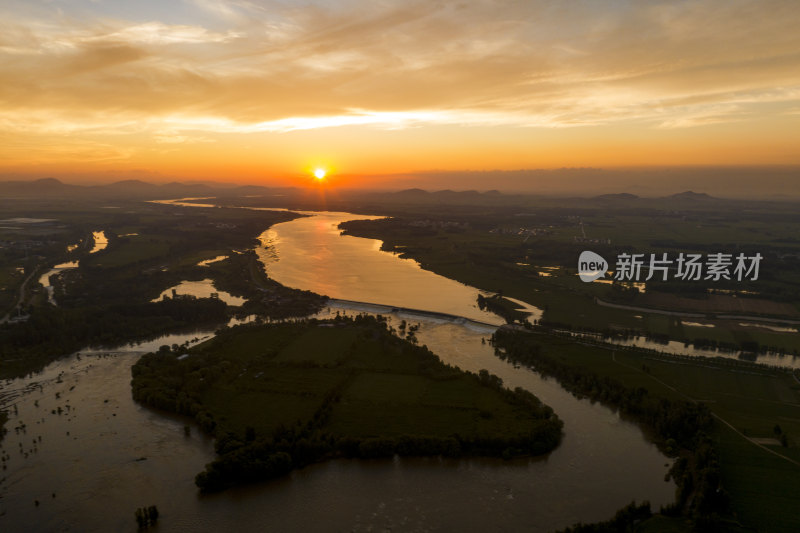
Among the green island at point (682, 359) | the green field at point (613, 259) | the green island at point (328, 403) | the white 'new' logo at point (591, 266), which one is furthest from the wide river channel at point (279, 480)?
the white 'new' logo at point (591, 266)

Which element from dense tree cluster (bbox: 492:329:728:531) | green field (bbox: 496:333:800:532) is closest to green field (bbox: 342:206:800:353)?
green field (bbox: 496:333:800:532)

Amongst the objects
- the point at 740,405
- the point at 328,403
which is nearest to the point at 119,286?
the point at 328,403

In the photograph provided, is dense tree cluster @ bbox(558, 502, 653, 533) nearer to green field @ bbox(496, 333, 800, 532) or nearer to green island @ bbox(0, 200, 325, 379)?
→ green field @ bbox(496, 333, 800, 532)

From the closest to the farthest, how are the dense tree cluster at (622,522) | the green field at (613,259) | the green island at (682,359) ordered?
the dense tree cluster at (622,522) → the green island at (682,359) → the green field at (613,259)

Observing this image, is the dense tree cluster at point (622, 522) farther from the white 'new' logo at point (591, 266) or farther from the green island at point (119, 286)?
the white 'new' logo at point (591, 266)

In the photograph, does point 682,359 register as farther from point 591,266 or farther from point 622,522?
point 591,266

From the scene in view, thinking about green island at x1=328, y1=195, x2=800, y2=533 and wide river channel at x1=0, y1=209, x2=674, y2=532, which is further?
green island at x1=328, y1=195, x2=800, y2=533

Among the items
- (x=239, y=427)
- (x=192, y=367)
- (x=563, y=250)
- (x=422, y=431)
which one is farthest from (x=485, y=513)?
(x=563, y=250)
